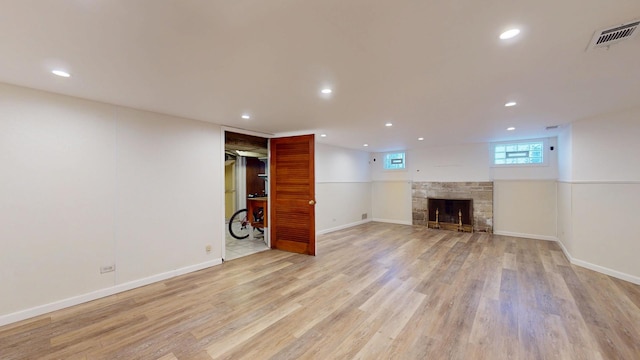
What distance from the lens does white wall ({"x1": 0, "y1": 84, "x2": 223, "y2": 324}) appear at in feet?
7.87

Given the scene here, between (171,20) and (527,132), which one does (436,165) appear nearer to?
(527,132)

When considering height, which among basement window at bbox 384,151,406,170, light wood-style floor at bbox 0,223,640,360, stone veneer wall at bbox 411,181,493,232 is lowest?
light wood-style floor at bbox 0,223,640,360

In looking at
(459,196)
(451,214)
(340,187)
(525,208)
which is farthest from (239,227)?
(525,208)

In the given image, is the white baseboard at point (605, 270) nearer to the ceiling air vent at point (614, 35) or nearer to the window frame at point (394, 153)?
the ceiling air vent at point (614, 35)

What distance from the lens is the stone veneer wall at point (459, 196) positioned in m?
6.13

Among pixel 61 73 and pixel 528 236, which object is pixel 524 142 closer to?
pixel 528 236

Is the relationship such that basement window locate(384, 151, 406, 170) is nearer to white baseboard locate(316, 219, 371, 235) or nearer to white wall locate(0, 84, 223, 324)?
white baseboard locate(316, 219, 371, 235)

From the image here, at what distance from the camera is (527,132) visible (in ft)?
16.1

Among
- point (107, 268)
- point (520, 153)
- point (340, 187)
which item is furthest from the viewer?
point (340, 187)

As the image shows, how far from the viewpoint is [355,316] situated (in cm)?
244

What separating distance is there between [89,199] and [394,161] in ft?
23.6

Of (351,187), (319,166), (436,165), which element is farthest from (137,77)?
(436,165)

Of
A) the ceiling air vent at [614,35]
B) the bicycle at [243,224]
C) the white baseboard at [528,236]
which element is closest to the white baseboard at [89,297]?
the bicycle at [243,224]

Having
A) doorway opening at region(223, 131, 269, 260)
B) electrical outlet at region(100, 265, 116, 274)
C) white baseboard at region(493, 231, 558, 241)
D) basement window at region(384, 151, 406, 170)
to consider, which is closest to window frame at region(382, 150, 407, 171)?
basement window at region(384, 151, 406, 170)
